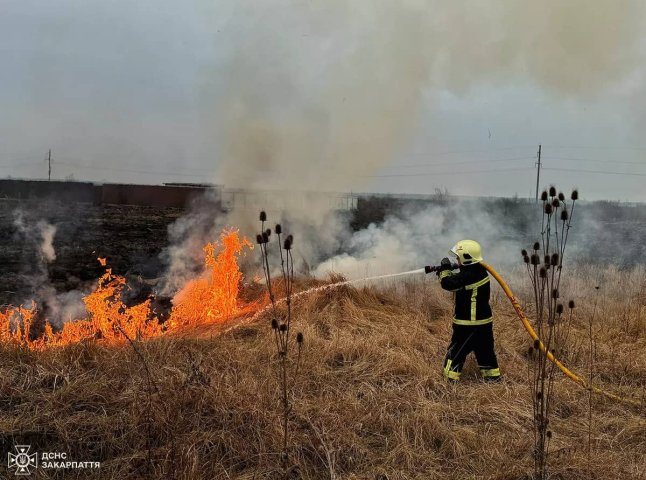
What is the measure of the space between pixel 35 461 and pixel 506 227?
15.5 m

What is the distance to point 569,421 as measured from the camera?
13.4 feet

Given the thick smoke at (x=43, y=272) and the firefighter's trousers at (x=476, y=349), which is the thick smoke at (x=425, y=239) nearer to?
the thick smoke at (x=43, y=272)

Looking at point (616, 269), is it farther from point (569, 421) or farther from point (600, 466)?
point (600, 466)

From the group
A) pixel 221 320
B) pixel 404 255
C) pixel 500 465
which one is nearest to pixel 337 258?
pixel 404 255

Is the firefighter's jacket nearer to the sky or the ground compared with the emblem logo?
nearer to the sky

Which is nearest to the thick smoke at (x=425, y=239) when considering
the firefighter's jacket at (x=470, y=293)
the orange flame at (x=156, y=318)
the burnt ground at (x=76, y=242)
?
the orange flame at (x=156, y=318)

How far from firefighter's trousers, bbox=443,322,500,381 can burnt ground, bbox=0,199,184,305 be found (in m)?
8.79

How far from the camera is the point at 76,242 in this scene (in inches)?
635

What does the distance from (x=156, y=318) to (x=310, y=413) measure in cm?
413

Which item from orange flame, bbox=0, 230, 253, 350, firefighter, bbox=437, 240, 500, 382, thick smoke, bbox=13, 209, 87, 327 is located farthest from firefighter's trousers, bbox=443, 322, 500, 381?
thick smoke, bbox=13, 209, 87, 327

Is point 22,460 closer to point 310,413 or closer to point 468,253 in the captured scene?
point 310,413

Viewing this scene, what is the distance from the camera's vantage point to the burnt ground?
11891mm

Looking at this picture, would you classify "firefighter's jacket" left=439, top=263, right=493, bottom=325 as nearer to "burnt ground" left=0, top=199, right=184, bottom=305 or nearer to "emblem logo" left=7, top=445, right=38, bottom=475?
"emblem logo" left=7, top=445, right=38, bottom=475

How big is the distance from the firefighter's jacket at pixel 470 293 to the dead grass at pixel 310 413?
722mm
